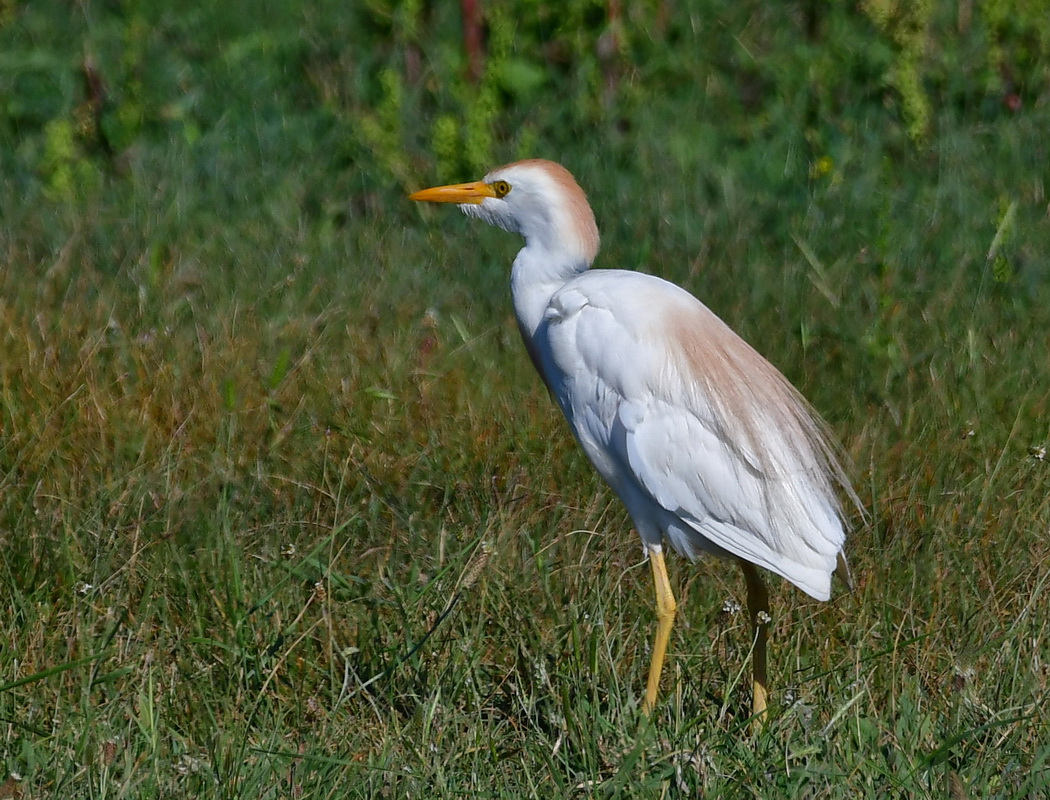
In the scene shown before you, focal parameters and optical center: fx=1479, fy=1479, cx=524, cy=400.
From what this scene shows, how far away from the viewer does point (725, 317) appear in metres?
4.44

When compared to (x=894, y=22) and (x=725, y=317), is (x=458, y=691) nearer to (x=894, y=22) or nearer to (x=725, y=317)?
(x=725, y=317)

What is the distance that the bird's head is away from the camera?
129 inches

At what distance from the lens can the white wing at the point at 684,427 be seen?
3129 millimetres

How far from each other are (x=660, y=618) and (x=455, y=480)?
78cm

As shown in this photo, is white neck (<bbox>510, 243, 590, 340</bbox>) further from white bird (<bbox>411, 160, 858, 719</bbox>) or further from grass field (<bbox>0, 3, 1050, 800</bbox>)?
grass field (<bbox>0, 3, 1050, 800</bbox>)

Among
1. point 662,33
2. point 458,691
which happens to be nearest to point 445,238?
point 662,33

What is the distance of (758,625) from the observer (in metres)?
2.97

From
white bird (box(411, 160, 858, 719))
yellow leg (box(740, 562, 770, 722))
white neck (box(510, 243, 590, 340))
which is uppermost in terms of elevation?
white neck (box(510, 243, 590, 340))

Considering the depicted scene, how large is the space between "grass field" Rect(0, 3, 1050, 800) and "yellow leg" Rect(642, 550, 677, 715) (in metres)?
0.07

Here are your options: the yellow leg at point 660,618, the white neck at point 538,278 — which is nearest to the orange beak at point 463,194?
the white neck at point 538,278

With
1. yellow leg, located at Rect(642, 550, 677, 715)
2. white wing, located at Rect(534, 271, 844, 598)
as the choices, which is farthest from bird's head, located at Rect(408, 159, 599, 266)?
yellow leg, located at Rect(642, 550, 677, 715)

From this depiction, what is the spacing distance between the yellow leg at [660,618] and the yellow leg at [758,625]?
18cm

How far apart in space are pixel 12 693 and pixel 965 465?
7.57 feet

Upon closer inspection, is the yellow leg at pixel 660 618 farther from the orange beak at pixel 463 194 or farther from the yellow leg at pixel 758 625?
the orange beak at pixel 463 194
